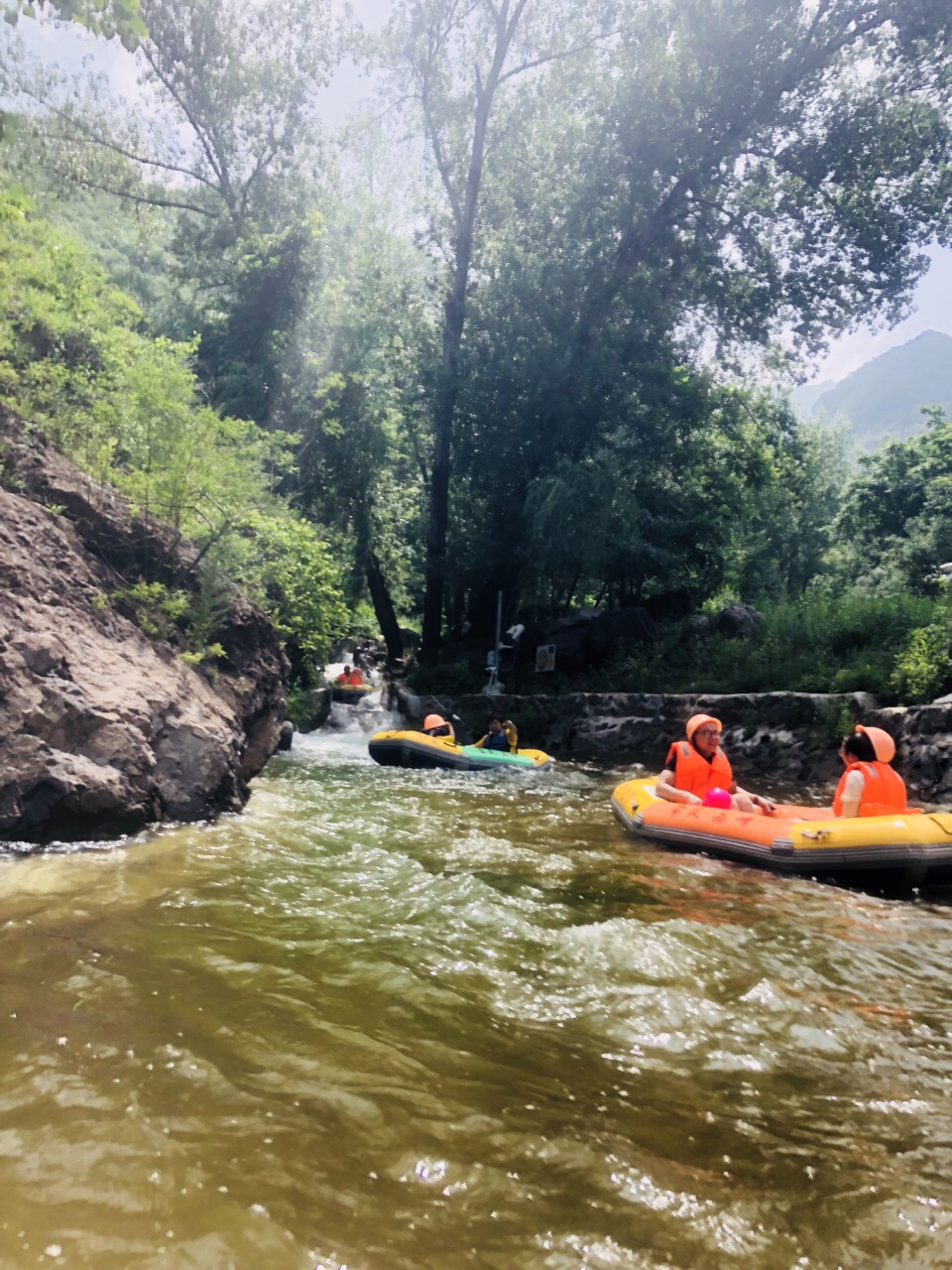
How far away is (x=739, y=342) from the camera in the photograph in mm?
21922

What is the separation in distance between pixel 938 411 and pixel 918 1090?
35179mm

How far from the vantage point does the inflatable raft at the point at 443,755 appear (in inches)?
492

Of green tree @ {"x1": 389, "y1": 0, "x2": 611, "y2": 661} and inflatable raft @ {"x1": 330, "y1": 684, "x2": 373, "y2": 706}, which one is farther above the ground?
green tree @ {"x1": 389, "y1": 0, "x2": 611, "y2": 661}

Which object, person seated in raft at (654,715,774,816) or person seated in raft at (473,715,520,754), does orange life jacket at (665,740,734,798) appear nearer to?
person seated in raft at (654,715,774,816)

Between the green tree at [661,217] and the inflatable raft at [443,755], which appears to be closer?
the inflatable raft at [443,755]

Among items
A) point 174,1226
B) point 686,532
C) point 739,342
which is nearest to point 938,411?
point 739,342

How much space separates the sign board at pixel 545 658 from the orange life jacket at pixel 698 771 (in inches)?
456

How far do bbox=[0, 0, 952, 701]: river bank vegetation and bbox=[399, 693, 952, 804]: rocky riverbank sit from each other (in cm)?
152

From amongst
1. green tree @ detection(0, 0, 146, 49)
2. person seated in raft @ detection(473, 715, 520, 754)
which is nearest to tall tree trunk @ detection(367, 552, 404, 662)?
person seated in raft @ detection(473, 715, 520, 754)

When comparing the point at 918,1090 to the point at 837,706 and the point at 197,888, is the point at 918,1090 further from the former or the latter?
the point at 837,706

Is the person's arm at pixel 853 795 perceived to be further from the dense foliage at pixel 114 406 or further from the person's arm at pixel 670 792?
the dense foliage at pixel 114 406

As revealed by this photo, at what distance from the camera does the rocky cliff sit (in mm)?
5438

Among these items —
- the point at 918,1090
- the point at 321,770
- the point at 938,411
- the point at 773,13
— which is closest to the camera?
the point at 918,1090

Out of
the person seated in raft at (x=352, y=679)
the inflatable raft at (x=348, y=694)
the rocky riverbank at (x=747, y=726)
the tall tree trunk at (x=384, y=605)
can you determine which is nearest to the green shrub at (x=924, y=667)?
the rocky riverbank at (x=747, y=726)
